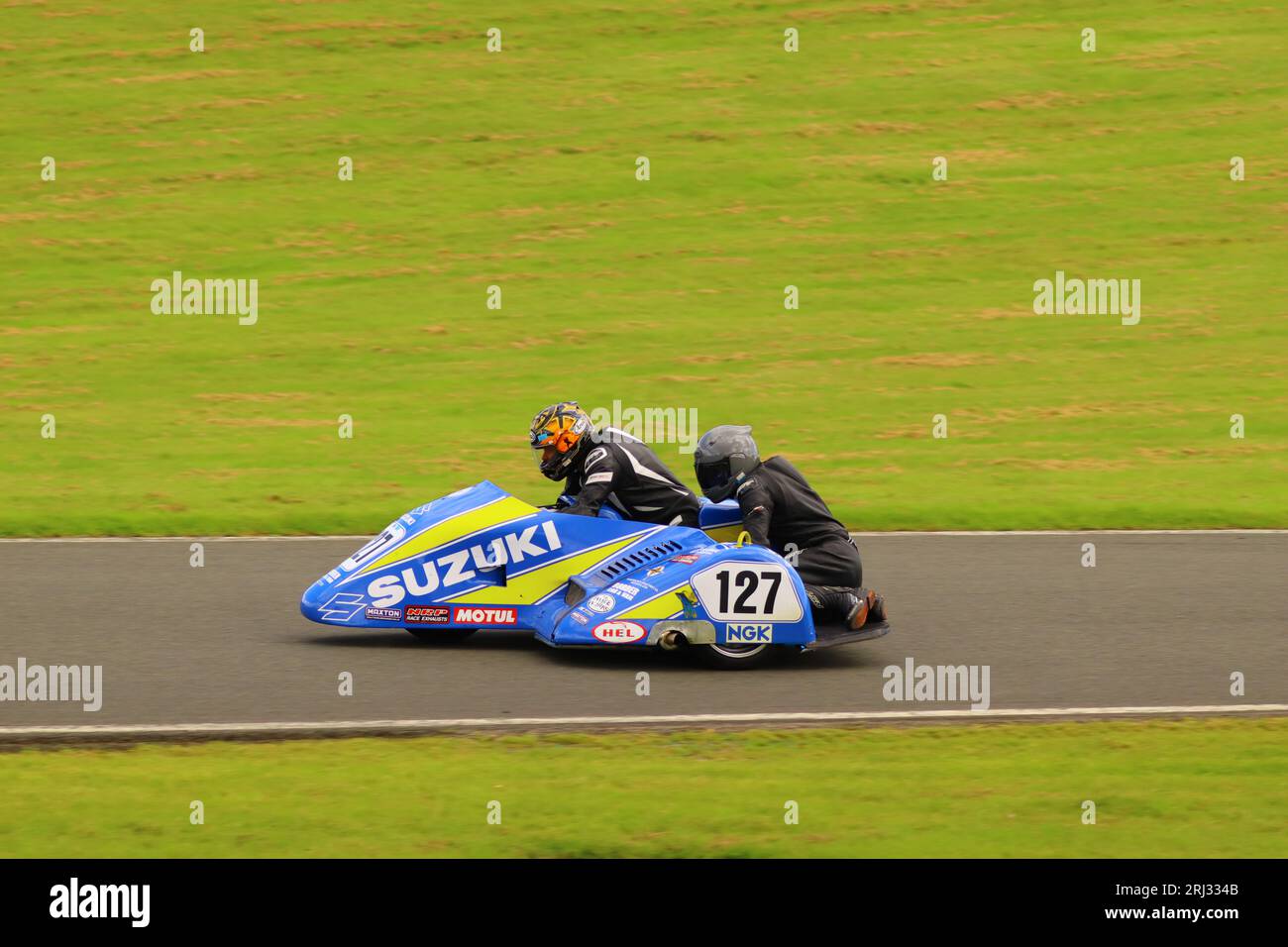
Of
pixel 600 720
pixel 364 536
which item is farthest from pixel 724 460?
pixel 364 536

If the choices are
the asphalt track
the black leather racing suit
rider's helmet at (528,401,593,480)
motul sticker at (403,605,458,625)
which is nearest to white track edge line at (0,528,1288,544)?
the asphalt track

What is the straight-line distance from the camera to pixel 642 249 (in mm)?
22609

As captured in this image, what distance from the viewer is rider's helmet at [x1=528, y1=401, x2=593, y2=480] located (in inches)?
389

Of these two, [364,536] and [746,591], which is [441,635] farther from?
[364,536]

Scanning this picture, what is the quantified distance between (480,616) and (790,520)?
181 centimetres

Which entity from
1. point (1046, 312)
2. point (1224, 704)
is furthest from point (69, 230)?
point (1224, 704)

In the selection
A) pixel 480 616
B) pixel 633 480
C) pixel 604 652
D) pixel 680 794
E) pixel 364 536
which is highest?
pixel 633 480

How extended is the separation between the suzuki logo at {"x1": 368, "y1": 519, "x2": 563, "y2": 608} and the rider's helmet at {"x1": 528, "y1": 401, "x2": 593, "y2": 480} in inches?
18.9

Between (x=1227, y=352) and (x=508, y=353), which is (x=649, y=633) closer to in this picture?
(x=508, y=353)

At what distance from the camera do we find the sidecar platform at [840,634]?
9.37 metres

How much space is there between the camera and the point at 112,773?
23.7 feet

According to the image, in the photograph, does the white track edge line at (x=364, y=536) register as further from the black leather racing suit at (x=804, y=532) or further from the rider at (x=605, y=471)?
the black leather racing suit at (x=804, y=532)

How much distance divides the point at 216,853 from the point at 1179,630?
634cm

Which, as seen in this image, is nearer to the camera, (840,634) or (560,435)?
(840,634)
